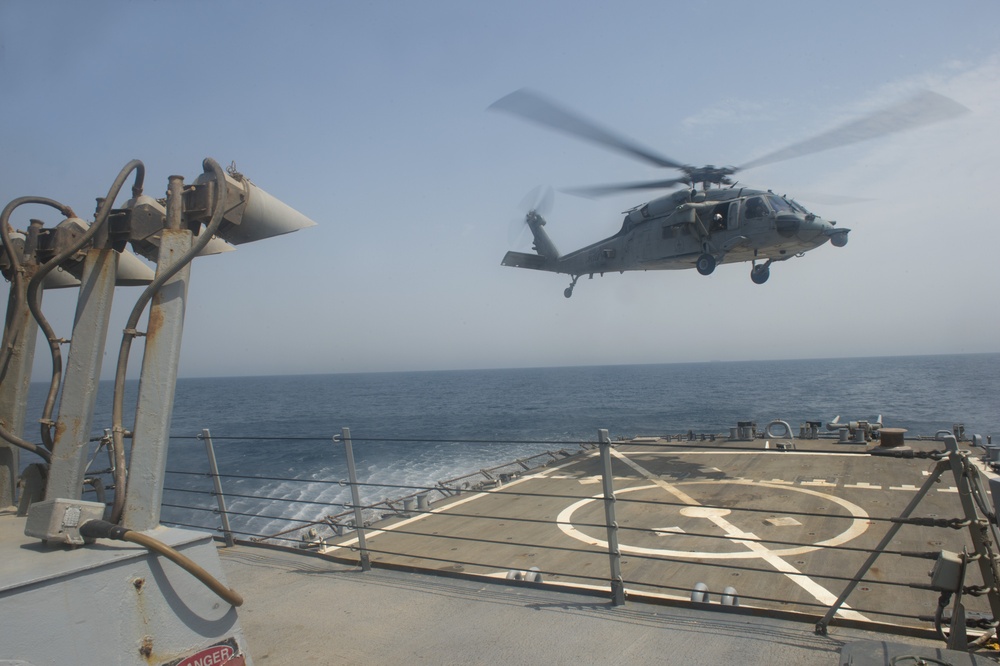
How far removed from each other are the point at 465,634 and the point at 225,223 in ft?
9.70

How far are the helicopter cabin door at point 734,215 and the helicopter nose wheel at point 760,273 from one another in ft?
7.14

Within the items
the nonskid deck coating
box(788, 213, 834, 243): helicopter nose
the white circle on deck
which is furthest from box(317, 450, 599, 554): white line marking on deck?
box(788, 213, 834, 243): helicopter nose

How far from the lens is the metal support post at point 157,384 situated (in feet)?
9.30

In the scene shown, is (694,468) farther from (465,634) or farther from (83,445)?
(83,445)

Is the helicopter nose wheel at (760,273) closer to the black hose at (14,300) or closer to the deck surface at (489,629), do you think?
the deck surface at (489,629)

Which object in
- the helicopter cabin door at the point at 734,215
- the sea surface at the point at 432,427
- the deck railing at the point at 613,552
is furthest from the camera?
the sea surface at the point at 432,427

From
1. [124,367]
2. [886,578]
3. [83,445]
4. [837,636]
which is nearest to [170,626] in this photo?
[83,445]

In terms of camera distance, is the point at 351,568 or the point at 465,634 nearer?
the point at 465,634

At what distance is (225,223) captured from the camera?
314 centimetres

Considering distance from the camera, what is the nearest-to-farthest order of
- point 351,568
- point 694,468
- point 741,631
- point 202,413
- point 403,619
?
point 741,631
point 403,619
point 351,568
point 694,468
point 202,413

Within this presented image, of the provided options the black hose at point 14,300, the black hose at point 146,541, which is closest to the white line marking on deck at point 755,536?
the black hose at point 146,541

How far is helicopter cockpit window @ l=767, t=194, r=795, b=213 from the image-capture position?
55.5ft

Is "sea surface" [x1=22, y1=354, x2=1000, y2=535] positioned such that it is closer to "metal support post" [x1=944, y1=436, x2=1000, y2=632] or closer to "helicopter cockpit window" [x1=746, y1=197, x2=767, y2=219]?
"helicopter cockpit window" [x1=746, y1=197, x2=767, y2=219]

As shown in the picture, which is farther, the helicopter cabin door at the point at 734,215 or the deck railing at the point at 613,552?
the helicopter cabin door at the point at 734,215
